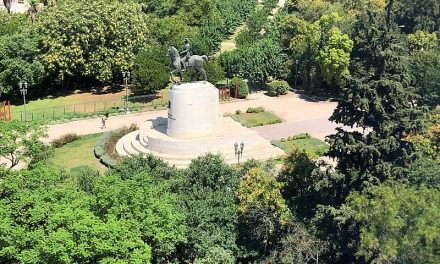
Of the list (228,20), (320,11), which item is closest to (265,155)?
(320,11)

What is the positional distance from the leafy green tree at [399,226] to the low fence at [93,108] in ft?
118

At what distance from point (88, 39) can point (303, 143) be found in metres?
25.1

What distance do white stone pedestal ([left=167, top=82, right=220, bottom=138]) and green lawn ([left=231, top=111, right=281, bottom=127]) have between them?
8430 mm

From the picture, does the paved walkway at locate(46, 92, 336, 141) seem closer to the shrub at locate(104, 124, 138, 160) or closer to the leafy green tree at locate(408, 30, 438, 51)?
the shrub at locate(104, 124, 138, 160)

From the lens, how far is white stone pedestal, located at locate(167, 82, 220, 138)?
42969mm

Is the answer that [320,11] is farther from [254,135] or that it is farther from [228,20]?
[254,135]

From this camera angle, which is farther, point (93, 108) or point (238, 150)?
point (93, 108)

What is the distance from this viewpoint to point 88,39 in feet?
193

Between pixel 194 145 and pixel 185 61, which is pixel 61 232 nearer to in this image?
pixel 194 145

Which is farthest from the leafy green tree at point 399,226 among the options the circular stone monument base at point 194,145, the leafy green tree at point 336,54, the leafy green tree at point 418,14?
the leafy green tree at point 418,14

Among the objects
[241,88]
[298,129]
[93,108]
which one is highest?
[241,88]

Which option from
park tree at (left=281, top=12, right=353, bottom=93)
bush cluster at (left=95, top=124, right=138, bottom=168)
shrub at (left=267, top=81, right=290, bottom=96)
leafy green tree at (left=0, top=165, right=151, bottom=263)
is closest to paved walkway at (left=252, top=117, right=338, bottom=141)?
park tree at (left=281, top=12, right=353, bottom=93)

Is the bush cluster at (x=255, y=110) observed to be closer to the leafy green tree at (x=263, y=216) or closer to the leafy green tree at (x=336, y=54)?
the leafy green tree at (x=336, y=54)

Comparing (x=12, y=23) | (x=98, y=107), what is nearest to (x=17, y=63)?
(x=98, y=107)
